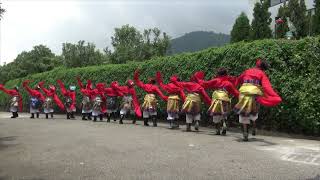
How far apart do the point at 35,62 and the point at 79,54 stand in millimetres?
20830

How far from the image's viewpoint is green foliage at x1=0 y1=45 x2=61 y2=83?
6976 centimetres

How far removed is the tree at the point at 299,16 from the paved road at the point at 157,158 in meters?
19.2

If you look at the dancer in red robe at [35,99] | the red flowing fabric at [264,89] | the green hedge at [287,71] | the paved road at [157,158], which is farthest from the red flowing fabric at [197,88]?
the dancer in red robe at [35,99]

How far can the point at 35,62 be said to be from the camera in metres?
71.3

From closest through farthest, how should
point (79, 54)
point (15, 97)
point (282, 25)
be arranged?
point (15, 97)
point (282, 25)
point (79, 54)

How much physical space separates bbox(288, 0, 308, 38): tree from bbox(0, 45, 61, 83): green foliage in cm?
4589

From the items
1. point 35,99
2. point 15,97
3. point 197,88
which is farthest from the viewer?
point 15,97

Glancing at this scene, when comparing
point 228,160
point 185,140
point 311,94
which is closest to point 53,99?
point 185,140

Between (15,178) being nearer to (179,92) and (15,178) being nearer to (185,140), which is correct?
(185,140)

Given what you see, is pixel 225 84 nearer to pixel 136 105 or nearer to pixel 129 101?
pixel 136 105

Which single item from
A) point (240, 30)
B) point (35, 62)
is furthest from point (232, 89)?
point (35, 62)

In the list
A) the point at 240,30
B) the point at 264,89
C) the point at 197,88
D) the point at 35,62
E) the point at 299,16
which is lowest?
the point at 264,89

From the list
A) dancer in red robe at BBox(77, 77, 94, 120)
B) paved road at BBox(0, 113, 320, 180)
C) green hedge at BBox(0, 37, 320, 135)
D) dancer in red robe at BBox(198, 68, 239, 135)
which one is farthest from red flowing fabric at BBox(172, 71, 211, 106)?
dancer in red robe at BBox(77, 77, 94, 120)

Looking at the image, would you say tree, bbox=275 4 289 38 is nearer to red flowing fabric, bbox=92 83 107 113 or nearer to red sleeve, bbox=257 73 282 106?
red flowing fabric, bbox=92 83 107 113
